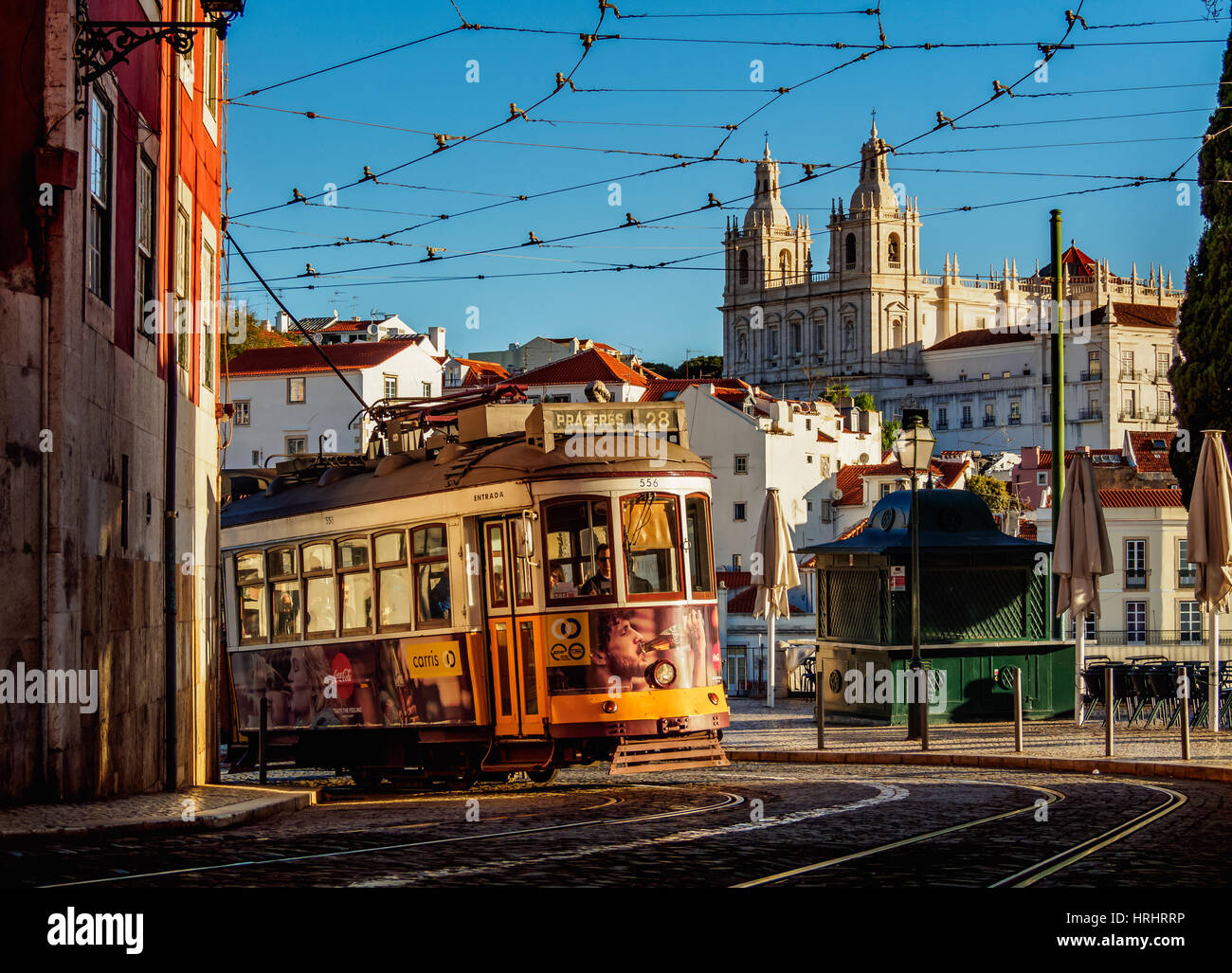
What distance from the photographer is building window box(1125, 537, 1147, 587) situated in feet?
211

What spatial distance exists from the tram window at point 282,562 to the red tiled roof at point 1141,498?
49660mm

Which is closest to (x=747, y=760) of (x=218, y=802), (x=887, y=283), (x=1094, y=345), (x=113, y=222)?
(x=218, y=802)

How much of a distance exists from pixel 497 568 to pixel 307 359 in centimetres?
6865

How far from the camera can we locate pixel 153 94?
1616 centimetres

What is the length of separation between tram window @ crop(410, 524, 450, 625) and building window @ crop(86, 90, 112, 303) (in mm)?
3662

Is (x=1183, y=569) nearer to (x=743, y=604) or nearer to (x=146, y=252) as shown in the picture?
(x=743, y=604)

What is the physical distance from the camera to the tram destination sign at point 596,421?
50.1 feet

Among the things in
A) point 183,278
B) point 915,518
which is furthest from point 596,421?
point 915,518

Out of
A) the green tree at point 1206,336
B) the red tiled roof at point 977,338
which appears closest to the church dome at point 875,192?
the red tiled roof at point 977,338

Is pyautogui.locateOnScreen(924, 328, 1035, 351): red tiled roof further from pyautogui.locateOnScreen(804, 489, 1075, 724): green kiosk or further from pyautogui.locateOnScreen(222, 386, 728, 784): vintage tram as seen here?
pyautogui.locateOnScreen(222, 386, 728, 784): vintage tram

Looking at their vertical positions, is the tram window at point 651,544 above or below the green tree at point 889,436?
below

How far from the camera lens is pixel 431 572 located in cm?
1579

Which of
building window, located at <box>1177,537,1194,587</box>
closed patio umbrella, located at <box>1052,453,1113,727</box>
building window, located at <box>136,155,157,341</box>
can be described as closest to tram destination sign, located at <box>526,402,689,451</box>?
building window, located at <box>136,155,157,341</box>

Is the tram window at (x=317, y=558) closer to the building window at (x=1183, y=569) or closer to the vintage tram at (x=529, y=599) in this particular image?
the vintage tram at (x=529, y=599)
